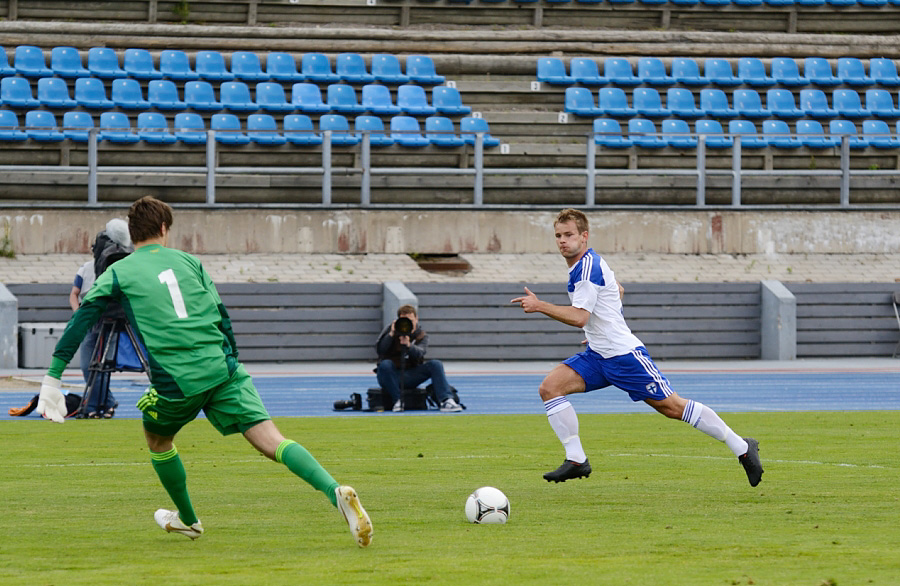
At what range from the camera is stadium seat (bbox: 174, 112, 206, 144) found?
2261cm

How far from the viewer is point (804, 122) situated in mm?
27281

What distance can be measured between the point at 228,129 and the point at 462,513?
16.2 meters

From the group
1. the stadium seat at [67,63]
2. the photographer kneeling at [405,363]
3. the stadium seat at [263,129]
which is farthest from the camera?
the stadium seat at [67,63]

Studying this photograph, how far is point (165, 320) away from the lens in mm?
6594

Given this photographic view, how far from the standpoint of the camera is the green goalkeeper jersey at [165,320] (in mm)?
6551

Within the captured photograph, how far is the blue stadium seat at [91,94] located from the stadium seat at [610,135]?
360 inches

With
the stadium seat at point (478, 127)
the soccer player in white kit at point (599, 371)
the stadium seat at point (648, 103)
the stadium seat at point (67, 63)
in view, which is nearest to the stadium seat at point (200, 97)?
the stadium seat at point (67, 63)

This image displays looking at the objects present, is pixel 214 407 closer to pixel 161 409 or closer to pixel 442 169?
pixel 161 409

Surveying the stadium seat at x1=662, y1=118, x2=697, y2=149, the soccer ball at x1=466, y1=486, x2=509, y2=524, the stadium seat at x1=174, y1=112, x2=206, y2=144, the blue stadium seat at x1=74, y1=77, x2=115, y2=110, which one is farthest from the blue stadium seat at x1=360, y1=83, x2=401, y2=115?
the soccer ball at x1=466, y1=486, x2=509, y2=524

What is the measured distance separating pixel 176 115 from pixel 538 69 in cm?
781

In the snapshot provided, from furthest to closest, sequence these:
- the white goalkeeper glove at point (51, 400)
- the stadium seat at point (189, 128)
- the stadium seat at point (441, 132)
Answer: the stadium seat at point (441, 132) < the stadium seat at point (189, 128) < the white goalkeeper glove at point (51, 400)

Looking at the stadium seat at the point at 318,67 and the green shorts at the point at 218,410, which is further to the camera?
the stadium seat at the point at 318,67

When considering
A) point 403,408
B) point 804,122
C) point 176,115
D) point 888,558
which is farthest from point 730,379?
point 888,558

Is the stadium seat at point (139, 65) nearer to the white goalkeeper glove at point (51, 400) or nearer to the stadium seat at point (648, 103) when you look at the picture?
the stadium seat at point (648, 103)
